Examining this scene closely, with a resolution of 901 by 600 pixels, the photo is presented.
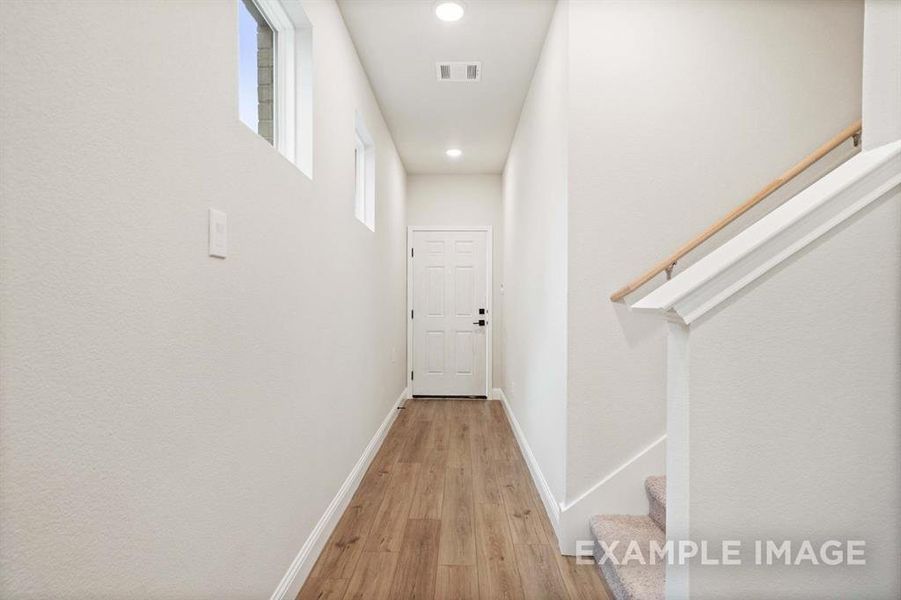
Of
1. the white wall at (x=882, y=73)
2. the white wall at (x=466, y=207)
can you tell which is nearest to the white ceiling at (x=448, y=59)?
the white wall at (x=466, y=207)

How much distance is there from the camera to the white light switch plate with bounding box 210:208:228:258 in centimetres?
119

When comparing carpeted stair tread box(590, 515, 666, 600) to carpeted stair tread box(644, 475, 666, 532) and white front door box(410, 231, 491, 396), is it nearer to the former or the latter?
carpeted stair tread box(644, 475, 666, 532)

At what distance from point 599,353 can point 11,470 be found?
1923 millimetres

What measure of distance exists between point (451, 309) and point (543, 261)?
9.16 feet

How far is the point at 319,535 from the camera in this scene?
2.05 meters

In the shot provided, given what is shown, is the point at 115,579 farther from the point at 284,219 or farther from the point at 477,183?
the point at 477,183

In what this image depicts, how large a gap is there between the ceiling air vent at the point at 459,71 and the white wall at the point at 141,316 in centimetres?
168

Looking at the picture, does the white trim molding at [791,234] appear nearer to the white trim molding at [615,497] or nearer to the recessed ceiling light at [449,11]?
the white trim molding at [615,497]

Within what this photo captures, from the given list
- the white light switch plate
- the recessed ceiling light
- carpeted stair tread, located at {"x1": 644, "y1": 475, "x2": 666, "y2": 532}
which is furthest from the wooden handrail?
the recessed ceiling light

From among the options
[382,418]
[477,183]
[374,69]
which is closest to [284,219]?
[374,69]

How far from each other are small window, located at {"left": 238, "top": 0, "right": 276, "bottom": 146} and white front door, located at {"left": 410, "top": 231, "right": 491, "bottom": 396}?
11.6 feet

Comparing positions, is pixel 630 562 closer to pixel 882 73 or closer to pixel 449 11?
pixel 882 73

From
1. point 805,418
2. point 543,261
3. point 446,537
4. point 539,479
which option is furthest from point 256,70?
point 539,479

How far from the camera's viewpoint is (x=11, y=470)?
2.18 feet
